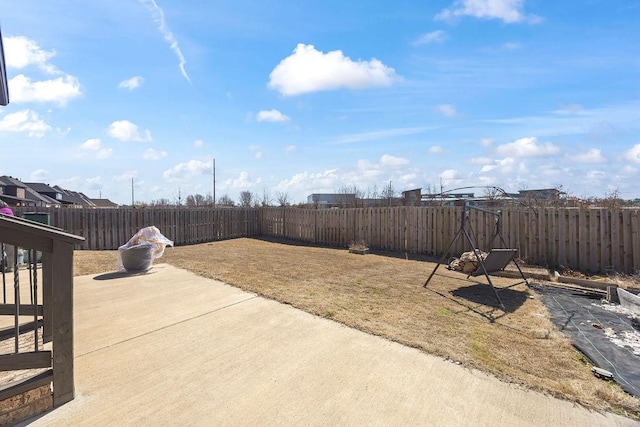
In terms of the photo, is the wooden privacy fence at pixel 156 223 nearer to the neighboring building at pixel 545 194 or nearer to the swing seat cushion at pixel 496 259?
the swing seat cushion at pixel 496 259

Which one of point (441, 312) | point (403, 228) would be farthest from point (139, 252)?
point (403, 228)

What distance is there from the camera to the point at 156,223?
13781mm

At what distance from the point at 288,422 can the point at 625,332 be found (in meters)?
4.42

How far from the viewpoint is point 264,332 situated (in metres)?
3.71

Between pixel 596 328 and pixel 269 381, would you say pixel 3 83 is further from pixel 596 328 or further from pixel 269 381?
pixel 596 328

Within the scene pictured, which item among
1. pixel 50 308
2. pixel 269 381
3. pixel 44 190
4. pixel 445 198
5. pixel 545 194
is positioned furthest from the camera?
pixel 44 190

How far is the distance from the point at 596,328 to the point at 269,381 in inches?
168

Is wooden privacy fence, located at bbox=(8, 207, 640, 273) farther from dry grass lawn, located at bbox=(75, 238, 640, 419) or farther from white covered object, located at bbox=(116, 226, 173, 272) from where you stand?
white covered object, located at bbox=(116, 226, 173, 272)

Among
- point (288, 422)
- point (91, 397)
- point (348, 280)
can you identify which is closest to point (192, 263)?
point (348, 280)

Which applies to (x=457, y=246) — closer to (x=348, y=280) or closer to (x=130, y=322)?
(x=348, y=280)

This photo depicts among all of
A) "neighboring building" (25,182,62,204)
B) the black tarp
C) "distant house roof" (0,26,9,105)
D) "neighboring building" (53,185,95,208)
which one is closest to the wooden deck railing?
the black tarp

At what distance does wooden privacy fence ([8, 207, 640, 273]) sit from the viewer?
25.2 ft

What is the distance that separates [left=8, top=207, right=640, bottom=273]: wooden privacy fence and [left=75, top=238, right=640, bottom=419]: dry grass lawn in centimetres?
224

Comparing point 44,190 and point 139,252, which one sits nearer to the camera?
point 139,252
